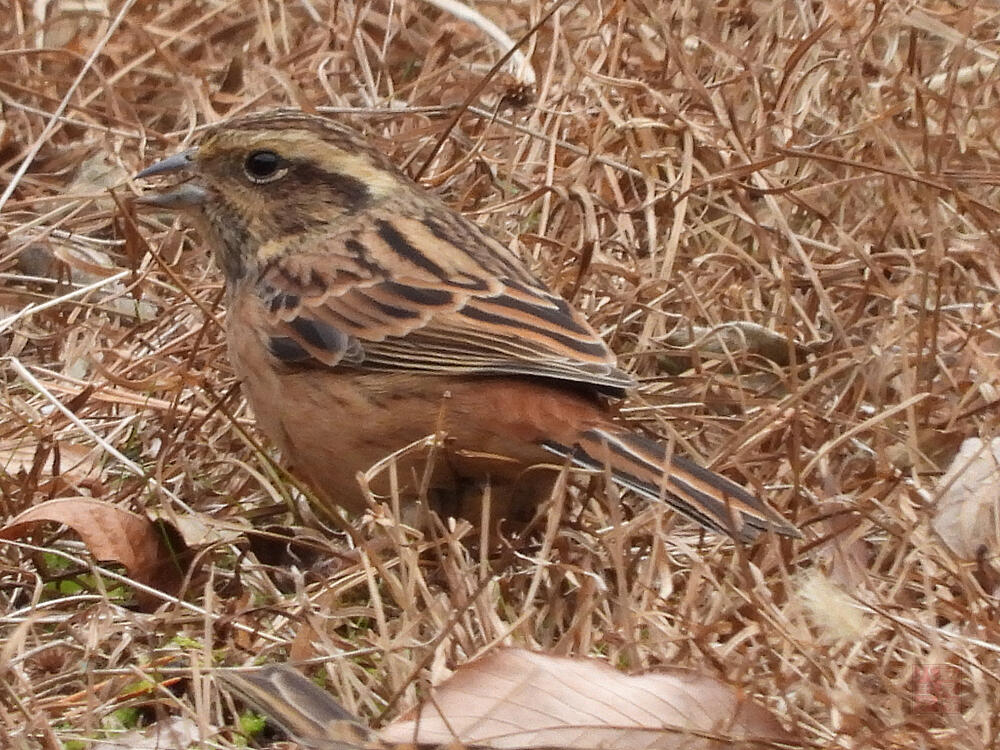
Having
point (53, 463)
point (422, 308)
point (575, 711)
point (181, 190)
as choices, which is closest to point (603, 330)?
point (422, 308)

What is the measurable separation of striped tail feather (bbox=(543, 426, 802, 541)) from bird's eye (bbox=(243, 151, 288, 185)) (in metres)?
1.06

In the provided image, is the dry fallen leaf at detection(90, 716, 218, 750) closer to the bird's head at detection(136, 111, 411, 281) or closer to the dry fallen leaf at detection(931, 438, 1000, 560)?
the bird's head at detection(136, 111, 411, 281)

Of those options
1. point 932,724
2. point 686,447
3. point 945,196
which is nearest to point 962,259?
point 945,196

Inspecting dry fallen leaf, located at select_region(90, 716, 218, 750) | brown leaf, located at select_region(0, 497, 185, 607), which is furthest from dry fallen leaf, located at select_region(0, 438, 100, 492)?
dry fallen leaf, located at select_region(90, 716, 218, 750)

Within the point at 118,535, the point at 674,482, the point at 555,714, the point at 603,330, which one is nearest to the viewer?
the point at 555,714

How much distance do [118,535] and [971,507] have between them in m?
1.73

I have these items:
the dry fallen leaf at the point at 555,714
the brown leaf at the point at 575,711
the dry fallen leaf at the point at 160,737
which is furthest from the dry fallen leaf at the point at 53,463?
the brown leaf at the point at 575,711

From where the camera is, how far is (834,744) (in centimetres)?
258

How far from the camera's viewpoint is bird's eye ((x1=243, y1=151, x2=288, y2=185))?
157 inches

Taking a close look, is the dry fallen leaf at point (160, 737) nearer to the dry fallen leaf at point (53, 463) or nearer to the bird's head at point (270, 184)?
the dry fallen leaf at point (53, 463)

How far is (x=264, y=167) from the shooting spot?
13.1ft

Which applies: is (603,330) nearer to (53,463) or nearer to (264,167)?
(264,167)

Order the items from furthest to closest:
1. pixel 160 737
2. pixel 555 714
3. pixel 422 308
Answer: pixel 422 308
pixel 160 737
pixel 555 714

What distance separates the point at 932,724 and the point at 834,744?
0.24 m
